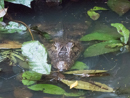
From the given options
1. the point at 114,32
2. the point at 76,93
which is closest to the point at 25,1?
the point at 114,32

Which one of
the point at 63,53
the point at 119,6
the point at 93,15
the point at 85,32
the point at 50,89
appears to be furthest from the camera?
the point at 119,6

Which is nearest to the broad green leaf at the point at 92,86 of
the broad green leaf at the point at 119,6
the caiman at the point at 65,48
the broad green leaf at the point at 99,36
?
the caiman at the point at 65,48

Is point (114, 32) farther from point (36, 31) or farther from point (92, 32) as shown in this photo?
A: point (36, 31)

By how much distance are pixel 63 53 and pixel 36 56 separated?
507 mm

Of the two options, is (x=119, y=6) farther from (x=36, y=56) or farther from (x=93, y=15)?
(x=36, y=56)

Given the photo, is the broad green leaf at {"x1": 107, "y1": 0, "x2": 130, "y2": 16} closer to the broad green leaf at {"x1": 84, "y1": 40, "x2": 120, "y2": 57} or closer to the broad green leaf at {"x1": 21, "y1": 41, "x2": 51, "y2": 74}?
the broad green leaf at {"x1": 84, "y1": 40, "x2": 120, "y2": 57}

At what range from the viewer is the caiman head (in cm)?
191

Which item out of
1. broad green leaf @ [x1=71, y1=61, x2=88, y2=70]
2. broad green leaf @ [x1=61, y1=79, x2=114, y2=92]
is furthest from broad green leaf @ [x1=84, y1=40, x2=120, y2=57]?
broad green leaf @ [x1=61, y1=79, x2=114, y2=92]

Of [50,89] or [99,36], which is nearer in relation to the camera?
[50,89]

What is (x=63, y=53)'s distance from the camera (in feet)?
6.94

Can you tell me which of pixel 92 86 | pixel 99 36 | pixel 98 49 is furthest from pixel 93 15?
pixel 92 86

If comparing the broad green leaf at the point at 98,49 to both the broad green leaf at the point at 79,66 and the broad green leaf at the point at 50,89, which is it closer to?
the broad green leaf at the point at 79,66

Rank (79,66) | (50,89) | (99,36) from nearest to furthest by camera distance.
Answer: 1. (50,89)
2. (79,66)
3. (99,36)

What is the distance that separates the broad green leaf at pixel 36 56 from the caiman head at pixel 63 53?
282 mm
